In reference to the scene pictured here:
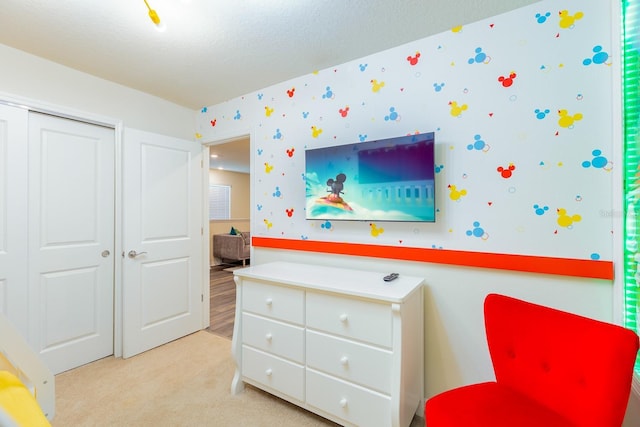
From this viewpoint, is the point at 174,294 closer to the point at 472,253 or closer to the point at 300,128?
the point at 300,128

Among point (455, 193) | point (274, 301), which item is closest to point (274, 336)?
point (274, 301)

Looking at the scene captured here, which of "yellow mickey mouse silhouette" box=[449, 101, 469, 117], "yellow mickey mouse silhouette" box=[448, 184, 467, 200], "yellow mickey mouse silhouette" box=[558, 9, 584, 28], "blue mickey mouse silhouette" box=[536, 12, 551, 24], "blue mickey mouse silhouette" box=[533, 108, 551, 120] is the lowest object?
"yellow mickey mouse silhouette" box=[448, 184, 467, 200]

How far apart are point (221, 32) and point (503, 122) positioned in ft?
5.73

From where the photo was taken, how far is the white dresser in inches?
55.6

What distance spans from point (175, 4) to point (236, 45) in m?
0.43

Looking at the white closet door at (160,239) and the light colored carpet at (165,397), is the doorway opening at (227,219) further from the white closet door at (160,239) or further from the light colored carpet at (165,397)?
the light colored carpet at (165,397)

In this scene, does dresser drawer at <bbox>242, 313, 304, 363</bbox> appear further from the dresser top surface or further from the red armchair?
the red armchair

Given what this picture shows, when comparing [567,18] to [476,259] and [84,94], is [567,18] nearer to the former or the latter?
[476,259]

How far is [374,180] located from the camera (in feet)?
6.15

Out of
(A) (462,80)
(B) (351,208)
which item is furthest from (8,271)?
(A) (462,80)

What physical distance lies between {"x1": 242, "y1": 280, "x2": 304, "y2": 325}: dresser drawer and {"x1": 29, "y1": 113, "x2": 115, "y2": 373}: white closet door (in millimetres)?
1432

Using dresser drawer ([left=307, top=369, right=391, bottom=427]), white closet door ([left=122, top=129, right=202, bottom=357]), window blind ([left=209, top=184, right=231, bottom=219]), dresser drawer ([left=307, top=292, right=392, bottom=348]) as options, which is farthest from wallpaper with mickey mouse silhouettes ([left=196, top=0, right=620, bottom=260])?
window blind ([left=209, top=184, right=231, bottom=219])

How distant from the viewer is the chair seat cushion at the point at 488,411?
1.02 metres

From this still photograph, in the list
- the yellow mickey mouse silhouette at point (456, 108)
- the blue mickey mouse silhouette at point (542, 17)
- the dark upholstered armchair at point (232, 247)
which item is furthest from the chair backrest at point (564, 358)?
the dark upholstered armchair at point (232, 247)
